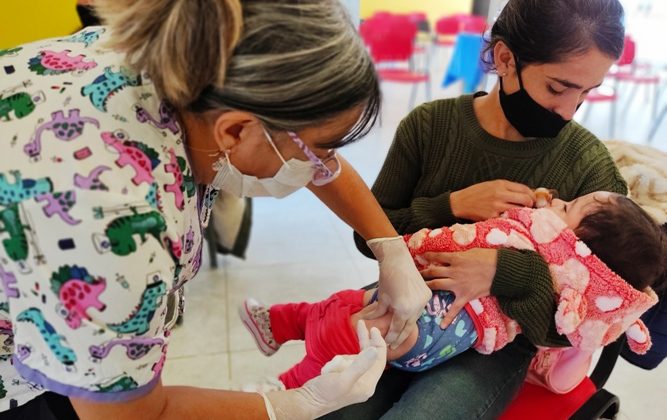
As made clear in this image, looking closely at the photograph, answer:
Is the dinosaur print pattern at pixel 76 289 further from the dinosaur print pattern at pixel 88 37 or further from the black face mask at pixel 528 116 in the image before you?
the black face mask at pixel 528 116

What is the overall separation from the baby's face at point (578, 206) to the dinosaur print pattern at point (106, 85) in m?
0.94

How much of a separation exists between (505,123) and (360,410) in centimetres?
74

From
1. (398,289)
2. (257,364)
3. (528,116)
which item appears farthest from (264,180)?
(257,364)

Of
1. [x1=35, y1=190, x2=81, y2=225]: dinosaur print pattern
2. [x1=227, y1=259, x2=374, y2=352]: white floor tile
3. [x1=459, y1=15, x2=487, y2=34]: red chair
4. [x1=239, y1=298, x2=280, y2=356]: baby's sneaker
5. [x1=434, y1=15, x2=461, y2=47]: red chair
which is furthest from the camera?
[x1=434, y1=15, x2=461, y2=47]: red chair

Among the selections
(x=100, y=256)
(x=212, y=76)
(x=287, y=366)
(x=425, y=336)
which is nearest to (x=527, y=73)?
(x=425, y=336)

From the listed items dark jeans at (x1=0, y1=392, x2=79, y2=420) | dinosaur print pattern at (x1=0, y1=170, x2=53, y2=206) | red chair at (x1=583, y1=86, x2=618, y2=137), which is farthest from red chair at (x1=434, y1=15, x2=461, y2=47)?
dinosaur print pattern at (x1=0, y1=170, x2=53, y2=206)

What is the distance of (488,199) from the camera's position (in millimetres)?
1233

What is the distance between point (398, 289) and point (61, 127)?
75 centimetres

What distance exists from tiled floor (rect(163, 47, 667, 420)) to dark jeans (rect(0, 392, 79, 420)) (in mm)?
879

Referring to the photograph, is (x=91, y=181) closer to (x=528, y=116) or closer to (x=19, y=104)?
(x=19, y=104)

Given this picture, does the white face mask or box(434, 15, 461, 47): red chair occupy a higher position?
the white face mask

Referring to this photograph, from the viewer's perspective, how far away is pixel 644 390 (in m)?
2.02

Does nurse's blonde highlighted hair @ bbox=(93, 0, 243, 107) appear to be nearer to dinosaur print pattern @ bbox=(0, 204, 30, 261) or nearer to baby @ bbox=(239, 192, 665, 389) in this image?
dinosaur print pattern @ bbox=(0, 204, 30, 261)

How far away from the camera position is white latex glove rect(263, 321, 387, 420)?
0.91 metres
